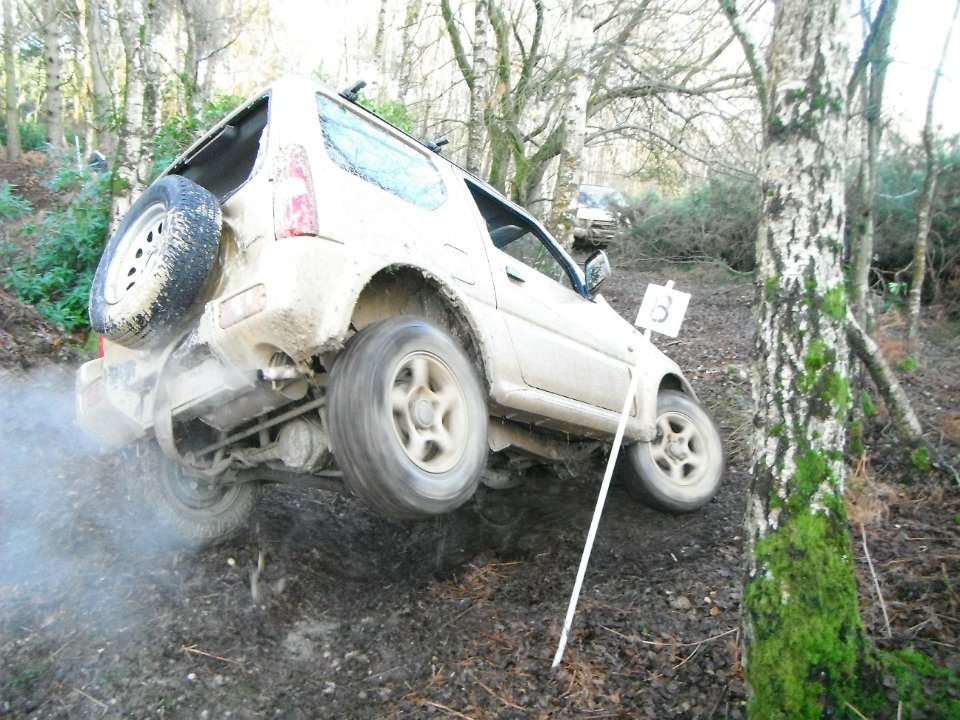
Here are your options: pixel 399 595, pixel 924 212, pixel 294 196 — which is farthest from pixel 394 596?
pixel 924 212

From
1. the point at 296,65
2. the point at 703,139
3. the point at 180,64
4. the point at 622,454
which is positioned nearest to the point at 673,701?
the point at 622,454

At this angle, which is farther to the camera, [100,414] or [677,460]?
[677,460]

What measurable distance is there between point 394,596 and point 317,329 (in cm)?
200

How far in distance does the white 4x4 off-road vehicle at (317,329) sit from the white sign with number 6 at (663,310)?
51 centimetres

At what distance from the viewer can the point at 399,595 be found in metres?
4.13

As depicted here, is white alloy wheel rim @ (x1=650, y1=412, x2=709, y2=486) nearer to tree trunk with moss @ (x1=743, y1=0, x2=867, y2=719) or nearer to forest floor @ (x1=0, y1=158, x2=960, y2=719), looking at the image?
forest floor @ (x1=0, y1=158, x2=960, y2=719)

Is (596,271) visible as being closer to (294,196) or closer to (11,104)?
(294,196)

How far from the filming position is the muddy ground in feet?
10.2

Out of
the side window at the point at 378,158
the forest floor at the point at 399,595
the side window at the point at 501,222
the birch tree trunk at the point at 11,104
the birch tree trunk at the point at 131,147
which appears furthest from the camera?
the birch tree trunk at the point at 11,104

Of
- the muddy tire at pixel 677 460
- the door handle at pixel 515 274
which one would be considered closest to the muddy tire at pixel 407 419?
the door handle at pixel 515 274

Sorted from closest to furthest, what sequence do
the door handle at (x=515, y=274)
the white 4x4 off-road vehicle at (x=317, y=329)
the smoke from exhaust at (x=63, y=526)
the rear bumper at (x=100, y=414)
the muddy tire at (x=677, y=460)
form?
1. the white 4x4 off-road vehicle at (x=317, y=329)
2. the rear bumper at (x=100, y=414)
3. the smoke from exhaust at (x=63, y=526)
4. the door handle at (x=515, y=274)
5. the muddy tire at (x=677, y=460)

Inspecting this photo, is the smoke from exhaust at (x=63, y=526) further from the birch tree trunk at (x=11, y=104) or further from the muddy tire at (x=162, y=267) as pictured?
the birch tree trunk at (x=11, y=104)

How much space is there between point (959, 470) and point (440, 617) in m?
3.52

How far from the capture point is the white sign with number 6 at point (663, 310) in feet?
14.1
